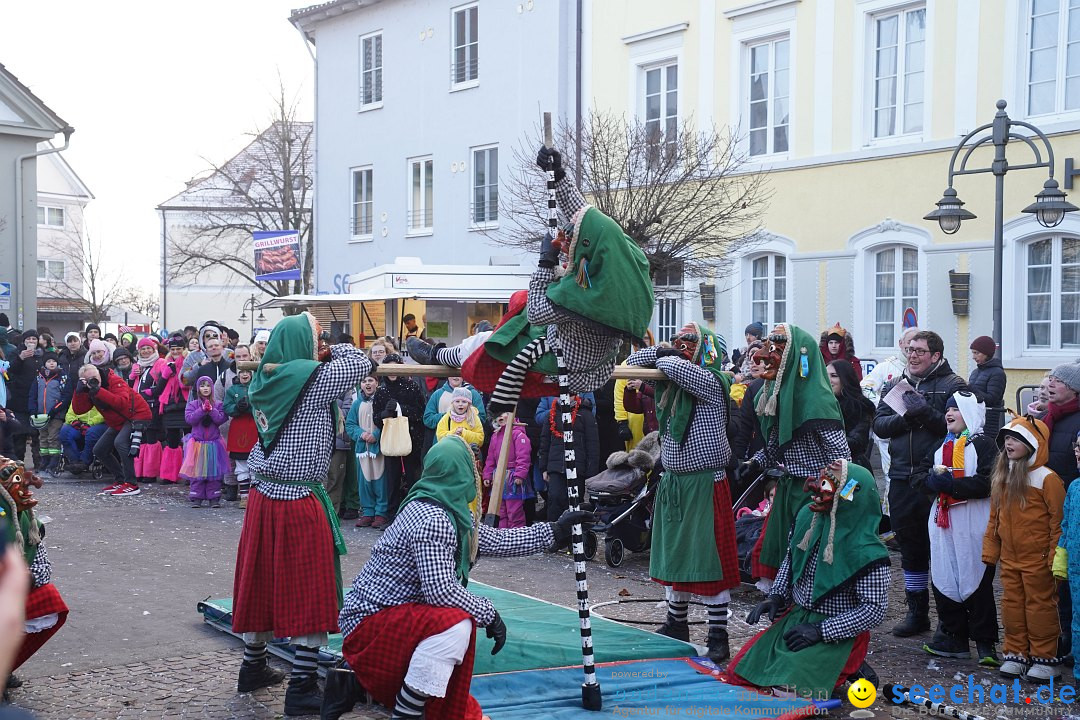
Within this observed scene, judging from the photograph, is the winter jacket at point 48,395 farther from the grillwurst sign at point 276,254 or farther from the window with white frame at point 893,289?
the window with white frame at point 893,289

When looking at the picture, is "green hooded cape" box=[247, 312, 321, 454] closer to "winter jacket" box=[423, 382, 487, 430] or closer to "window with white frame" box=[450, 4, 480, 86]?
"winter jacket" box=[423, 382, 487, 430]

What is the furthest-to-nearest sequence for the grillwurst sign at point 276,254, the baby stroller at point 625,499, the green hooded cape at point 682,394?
the grillwurst sign at point 276,254 → the baby stroller at point 625,499 → the green hooded cape at point 682,394

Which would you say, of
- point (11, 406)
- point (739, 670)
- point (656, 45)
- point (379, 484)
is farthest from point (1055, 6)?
point (11, 406)

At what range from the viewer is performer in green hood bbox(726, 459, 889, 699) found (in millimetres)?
6082

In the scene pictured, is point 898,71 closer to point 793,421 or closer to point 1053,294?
point 1053,294

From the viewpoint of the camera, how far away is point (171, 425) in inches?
558

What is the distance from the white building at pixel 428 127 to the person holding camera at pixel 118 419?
20.0 ft

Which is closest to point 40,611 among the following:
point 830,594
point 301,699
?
point 301,699

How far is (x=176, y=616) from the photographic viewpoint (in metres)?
8.12

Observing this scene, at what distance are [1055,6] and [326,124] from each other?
17889 mm

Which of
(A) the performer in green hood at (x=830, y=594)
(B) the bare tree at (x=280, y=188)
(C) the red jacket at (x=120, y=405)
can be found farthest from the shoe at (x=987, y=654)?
(B) the bare tree at (x=280, y=188)

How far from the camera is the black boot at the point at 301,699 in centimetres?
589

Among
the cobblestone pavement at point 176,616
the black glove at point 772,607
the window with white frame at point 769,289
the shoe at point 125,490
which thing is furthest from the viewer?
the window with white frame at point 769,289

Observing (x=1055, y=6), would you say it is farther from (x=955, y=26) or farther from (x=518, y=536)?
(x=518, y=536)
